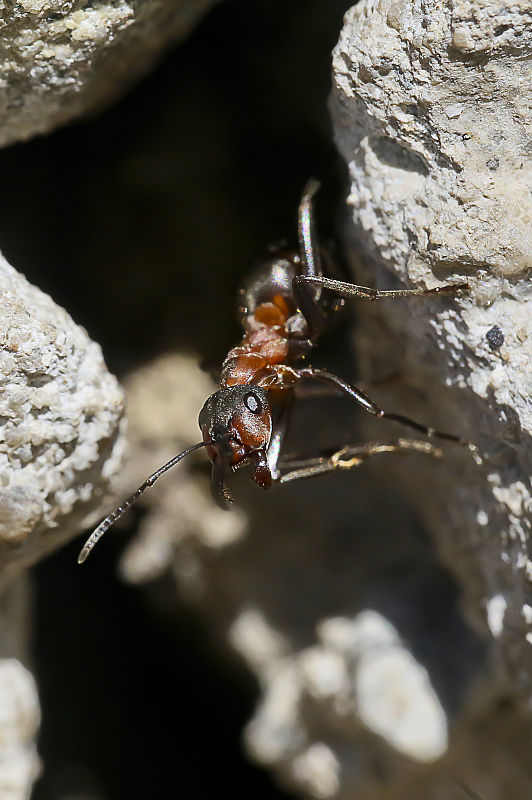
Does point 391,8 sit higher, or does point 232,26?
point 391,8

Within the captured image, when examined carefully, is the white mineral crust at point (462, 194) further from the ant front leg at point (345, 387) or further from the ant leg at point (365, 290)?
the ant front leg at point (345, 387)

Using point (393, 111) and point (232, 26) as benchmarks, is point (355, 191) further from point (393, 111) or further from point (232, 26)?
point (232, 26)

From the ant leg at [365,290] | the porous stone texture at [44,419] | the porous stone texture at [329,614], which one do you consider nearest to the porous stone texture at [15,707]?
the porous stone texture at [44,419]

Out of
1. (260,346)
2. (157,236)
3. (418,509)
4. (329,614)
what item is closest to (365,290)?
(260,346)

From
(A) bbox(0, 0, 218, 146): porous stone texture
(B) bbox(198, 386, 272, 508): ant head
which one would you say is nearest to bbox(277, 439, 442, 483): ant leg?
(B) bbox(198, 386, 272, 508): ant head

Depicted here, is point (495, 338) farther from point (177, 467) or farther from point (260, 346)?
point (177, 467)

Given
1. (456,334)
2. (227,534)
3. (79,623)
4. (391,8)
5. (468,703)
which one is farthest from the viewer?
(79,623)

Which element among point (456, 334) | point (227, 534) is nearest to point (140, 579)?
point (227, 534)
